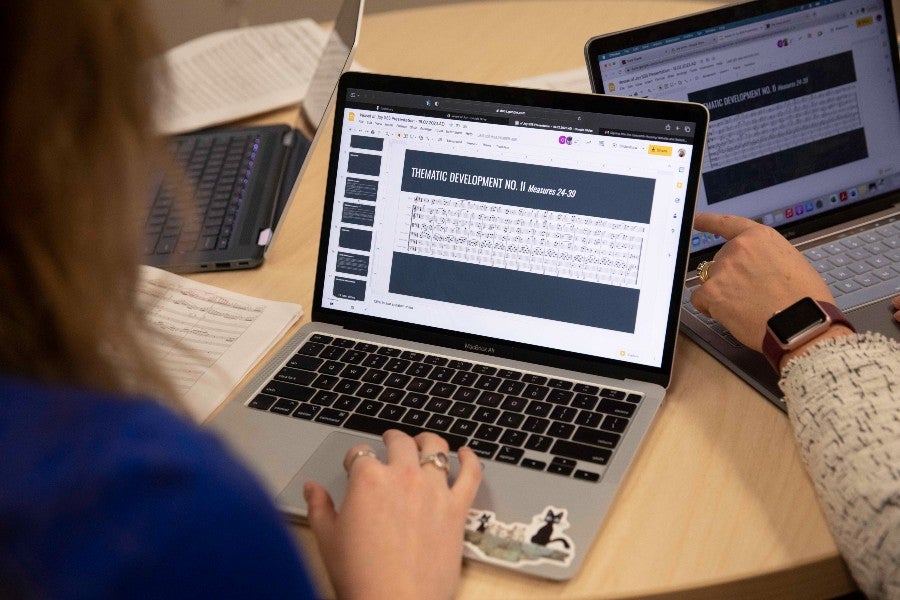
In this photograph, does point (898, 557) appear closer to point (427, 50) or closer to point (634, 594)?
point (634, 594)

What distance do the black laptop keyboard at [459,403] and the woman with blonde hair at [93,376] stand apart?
14.9 inches

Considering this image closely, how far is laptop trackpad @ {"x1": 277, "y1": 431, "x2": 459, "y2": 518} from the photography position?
83 centimetres

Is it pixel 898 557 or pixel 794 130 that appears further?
pixel 794 130

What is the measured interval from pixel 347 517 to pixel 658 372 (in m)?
0.36

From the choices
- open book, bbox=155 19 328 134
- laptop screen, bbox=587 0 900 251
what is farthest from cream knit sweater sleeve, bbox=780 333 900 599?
open book, bbox=155 19 328 134

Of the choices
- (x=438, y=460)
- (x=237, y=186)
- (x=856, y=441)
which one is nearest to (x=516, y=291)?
(x=438, y=460)

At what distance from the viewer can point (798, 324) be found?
2.94 ft

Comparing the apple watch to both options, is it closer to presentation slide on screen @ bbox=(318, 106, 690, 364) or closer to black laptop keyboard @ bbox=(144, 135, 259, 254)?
presentation slide on screen @ bbox=(318, 106, 690, 364)

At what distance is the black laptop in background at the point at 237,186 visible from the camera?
1234 mm

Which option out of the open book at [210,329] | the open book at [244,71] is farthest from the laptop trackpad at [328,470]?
the open book at [244,71]

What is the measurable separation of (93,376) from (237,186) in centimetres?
84

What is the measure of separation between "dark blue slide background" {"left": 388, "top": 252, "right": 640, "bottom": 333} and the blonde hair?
50cm

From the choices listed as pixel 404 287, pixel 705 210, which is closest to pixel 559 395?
pixel 404 287

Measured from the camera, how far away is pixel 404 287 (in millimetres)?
1032
